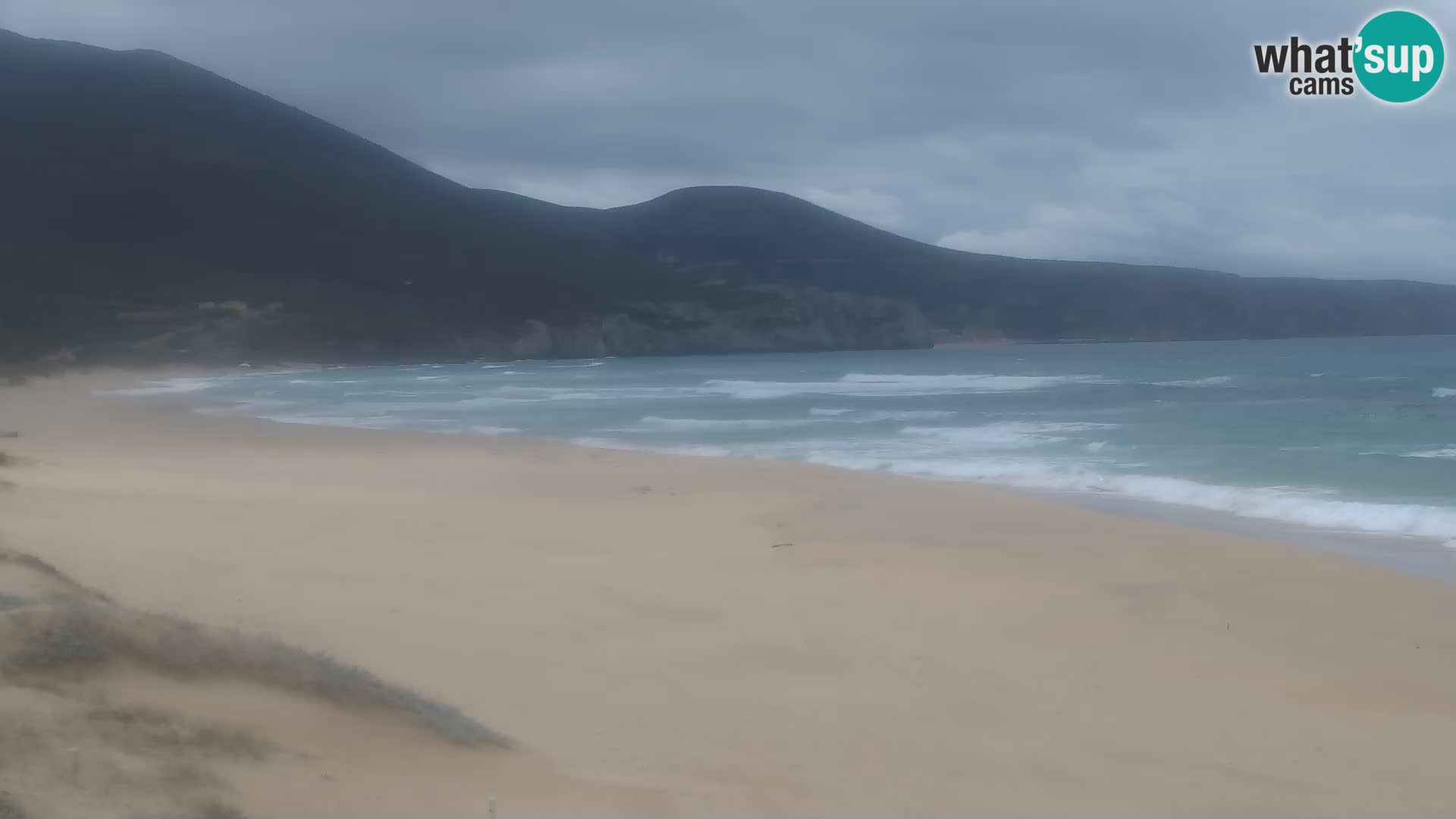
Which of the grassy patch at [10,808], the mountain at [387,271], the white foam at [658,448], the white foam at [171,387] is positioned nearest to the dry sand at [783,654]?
the grassy patch at [10,808]

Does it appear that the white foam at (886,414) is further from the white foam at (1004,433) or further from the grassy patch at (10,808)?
Result: the grassy patch at (10,808)

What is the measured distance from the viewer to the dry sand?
→ 12.5 ft

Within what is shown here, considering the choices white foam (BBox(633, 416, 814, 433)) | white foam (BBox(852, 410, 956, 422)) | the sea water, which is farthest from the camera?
white foam (BBox(852, 410, 956, 422))

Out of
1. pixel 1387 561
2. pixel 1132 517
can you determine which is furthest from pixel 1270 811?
pixel 1132 517

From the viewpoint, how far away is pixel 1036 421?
23.1 meters

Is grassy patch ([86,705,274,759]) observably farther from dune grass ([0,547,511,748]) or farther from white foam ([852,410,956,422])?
white foam ([852,410,956,422])

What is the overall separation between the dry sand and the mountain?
48723 millimetres

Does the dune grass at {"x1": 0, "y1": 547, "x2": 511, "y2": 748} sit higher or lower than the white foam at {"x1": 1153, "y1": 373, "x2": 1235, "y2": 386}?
higher

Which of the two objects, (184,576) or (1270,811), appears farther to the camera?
(184,576)

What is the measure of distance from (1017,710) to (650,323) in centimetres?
8940

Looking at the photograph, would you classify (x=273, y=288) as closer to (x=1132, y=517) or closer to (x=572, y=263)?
(x=572, y=263)

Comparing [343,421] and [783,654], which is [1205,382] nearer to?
[343,421]

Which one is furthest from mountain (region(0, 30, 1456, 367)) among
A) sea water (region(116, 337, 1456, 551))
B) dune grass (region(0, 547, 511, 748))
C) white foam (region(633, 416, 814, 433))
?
dune grass (region(0, 547, 511, 748))

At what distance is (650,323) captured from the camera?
93625mm
